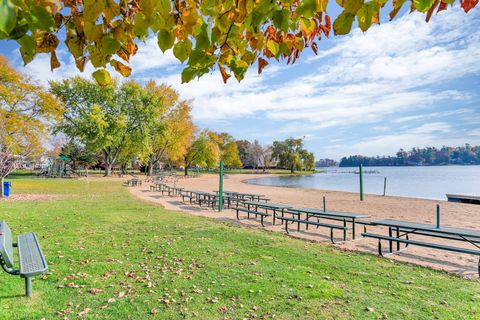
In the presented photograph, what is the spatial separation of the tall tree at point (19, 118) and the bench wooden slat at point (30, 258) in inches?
485

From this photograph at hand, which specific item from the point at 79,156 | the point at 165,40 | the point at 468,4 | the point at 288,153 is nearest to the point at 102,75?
the point at 165,40

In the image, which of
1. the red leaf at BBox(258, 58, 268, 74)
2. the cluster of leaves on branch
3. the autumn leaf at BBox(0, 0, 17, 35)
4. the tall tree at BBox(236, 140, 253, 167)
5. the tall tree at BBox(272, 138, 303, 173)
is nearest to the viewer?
the autumn leaf at BBox(0, 0, 17, 35)

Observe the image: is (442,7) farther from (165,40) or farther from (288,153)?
(288,153)

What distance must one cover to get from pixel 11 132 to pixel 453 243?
61.1 ft

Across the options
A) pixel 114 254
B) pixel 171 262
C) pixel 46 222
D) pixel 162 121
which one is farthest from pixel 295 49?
pixel 162 121

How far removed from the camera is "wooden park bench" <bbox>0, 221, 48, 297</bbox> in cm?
363

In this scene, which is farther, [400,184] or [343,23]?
[400,184]

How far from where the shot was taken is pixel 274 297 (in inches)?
163

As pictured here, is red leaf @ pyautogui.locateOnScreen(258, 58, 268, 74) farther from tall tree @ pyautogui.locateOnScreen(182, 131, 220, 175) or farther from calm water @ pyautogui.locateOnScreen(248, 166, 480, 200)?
tall tree @ pyautogui.locateOnScreen(182, 131, 220, 175)

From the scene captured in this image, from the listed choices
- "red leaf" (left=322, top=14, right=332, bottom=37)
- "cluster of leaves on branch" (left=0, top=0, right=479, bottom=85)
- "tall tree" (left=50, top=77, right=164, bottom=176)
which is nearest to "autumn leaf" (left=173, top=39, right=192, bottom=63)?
"cluster of leaves on branch" (left=0, top=0, right=479, bottom=85)

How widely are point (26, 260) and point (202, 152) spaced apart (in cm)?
5527

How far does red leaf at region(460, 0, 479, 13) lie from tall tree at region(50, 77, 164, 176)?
40.3 m

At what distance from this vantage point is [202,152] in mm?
59094

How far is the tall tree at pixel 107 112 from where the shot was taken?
1503 inches
